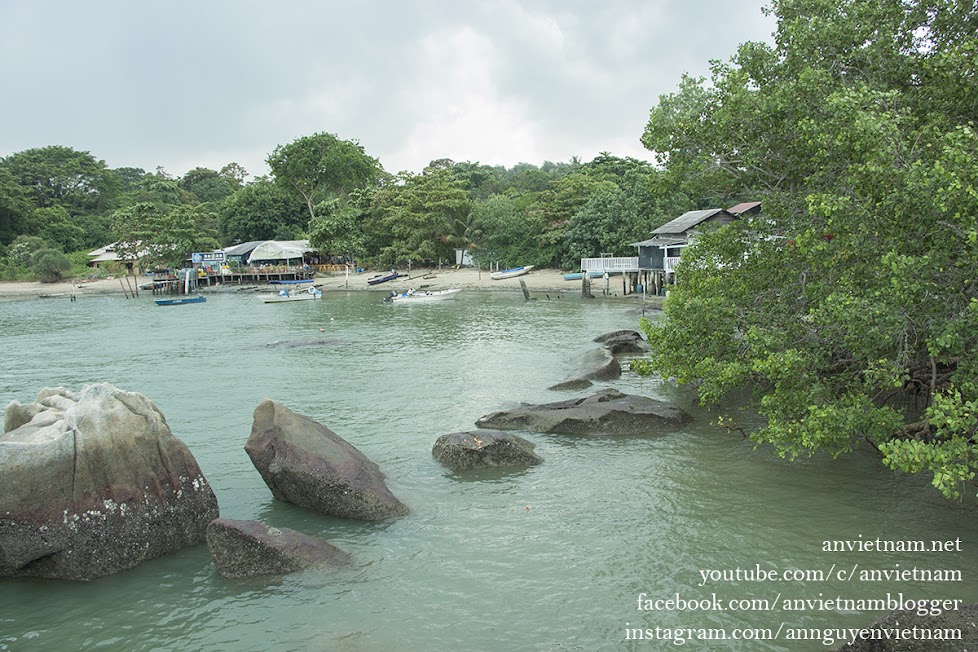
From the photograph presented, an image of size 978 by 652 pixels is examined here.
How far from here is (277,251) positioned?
238 feet

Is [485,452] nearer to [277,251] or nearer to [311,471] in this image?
[311,471]

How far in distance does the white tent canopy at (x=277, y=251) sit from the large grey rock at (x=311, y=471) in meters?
64.5

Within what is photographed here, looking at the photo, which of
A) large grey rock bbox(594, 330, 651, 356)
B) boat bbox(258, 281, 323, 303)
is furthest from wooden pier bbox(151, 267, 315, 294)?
large grey rock bbox(594, 330, 651, 356)

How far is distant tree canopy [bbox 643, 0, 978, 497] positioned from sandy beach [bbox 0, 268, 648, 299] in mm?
39107

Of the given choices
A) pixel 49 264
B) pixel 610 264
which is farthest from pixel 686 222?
pixel 49 264

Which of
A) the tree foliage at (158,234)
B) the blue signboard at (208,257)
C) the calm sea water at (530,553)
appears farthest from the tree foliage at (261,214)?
the calm sea water at (530,553)

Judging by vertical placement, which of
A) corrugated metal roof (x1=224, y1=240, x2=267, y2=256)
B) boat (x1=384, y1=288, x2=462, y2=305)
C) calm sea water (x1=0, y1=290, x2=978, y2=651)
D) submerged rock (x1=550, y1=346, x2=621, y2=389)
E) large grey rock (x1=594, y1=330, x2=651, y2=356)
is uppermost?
corrugated metal roof (x1=224, y1=240, x2=267, y2=256)

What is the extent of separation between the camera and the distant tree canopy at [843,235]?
8234 millimetres

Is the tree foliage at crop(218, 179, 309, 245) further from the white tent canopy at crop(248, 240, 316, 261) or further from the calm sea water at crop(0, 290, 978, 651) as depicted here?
Answer: the calm sea water at crop(0, 290, 978, 651)

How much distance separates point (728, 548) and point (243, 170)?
11583cm

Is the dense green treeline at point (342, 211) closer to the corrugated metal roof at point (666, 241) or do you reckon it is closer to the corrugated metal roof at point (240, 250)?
the corrugated metal roof at point (240, 250)

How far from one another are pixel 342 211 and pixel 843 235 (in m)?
66.1

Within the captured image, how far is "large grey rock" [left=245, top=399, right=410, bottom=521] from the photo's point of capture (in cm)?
1038

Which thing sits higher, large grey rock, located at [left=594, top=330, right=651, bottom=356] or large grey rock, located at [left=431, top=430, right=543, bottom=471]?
large grey rock, located at [left=594, top=330, right=651, bottom=356]
